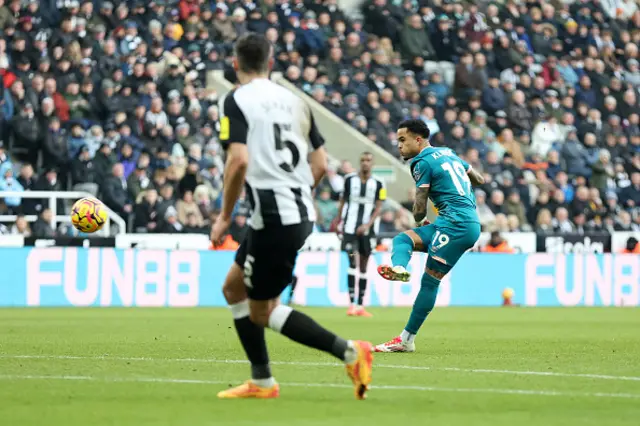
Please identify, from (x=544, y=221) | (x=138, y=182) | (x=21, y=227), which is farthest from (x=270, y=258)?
(x=544, y=221)

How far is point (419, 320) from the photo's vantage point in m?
11.0

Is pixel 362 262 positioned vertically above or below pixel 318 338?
below

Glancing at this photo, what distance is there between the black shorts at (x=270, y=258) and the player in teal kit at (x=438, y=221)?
3995 mm

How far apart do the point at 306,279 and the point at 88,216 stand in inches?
379

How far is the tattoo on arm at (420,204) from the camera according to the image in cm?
1088

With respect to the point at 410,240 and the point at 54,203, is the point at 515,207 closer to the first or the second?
the point at 54,203

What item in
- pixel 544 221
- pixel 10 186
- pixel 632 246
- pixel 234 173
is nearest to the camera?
pixel 234 173

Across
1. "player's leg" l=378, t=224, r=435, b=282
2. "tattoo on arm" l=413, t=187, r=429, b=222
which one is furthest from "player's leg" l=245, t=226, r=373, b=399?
"tattoo on arm" l=413, t=187, r=429, b=222

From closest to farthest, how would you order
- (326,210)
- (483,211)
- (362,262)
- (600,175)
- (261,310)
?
1. (261,310)
2. (362,262)
3. (326,210)
4. (483,211)
5. (600,175)

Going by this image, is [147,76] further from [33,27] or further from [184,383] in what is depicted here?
[184,383]

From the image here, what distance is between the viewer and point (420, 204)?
35.7ft

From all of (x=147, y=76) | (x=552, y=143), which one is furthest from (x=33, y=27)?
(x=552, y=143)

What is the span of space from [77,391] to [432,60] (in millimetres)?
22235

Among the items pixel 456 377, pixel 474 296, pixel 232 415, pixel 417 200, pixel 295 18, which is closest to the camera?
pixel 232 415
